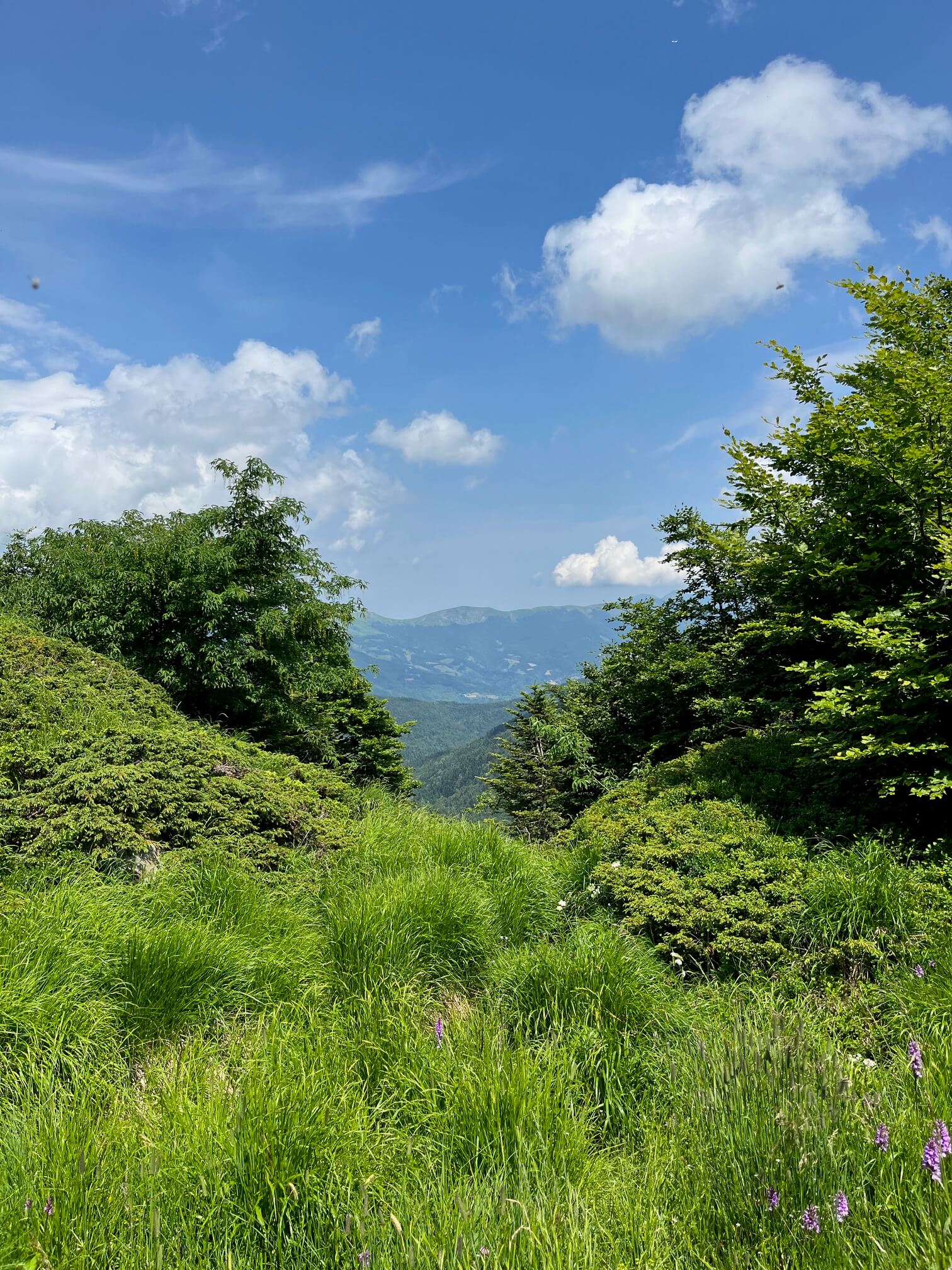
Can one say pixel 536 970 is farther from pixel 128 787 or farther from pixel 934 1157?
pixel 128 787

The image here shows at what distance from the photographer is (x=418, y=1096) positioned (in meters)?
2.94

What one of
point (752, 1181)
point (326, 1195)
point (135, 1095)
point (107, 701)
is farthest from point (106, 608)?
point (752, 1181)

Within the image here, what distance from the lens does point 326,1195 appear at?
2.30 meters

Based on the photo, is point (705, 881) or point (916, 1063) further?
point (705, 881)

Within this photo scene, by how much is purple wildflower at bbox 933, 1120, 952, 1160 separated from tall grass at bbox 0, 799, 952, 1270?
0.13 m

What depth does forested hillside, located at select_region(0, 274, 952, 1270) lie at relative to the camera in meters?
2.15

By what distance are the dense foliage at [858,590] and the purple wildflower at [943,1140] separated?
3956 mm

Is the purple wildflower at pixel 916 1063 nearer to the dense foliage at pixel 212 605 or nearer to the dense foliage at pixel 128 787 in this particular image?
the dense foliage at pixel 128 787

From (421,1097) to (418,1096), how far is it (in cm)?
6

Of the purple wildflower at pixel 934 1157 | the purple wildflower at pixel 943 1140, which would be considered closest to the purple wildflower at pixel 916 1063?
the purple wildflower at pixel 943 1140

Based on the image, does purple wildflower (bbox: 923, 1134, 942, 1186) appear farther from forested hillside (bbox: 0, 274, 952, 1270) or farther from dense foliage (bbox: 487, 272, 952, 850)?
dense foliage (bbox: 487, 272, 952, 850)

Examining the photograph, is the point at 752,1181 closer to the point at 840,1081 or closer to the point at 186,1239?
the point at 840,1081

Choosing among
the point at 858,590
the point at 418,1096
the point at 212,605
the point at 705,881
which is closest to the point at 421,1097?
the point at 418,1096

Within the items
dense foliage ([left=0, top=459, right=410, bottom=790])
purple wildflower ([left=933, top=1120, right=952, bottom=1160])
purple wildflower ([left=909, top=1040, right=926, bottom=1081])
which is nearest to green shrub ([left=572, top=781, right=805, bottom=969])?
purple wildflower ([left=909, top=1040, right=926, bottom=1081])
